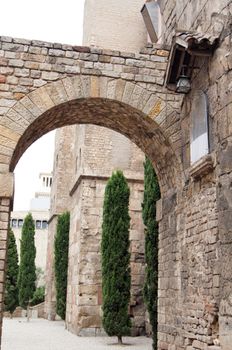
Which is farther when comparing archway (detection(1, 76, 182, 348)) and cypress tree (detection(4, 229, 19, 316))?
cypress tree (detection(4, 229, 19, 316))

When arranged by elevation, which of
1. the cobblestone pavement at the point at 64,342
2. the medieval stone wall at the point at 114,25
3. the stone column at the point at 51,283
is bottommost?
the cobblestone pavement at the point at 64,342

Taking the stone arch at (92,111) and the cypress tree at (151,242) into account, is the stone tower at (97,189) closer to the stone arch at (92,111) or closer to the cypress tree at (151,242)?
the cypress tree at (151,242)

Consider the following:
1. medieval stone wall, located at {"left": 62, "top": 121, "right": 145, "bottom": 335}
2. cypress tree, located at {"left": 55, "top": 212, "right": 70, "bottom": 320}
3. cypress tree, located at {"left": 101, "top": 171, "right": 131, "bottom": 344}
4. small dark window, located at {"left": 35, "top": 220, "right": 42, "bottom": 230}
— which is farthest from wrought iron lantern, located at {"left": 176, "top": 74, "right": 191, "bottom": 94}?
small dark window, located at {"left": 35, "top": 220, "right": 42, "bottom": 230}

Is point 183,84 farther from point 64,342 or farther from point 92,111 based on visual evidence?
point 64,342

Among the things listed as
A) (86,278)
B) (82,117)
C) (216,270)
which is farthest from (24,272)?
(216,270)

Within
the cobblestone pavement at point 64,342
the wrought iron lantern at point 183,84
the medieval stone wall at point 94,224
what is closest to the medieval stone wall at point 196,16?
the wrought iron lantern at point 183,84

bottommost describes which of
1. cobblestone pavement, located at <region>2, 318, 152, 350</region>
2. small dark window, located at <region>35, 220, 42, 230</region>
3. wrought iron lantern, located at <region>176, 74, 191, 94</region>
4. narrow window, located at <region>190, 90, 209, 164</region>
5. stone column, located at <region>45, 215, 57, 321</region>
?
cobblestone pavement, located at <region>2, 318, 152, 350</region>

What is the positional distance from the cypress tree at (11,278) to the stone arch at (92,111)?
48.3 feet

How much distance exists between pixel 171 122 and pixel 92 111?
1.16 metres

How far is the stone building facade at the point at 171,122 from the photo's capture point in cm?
502

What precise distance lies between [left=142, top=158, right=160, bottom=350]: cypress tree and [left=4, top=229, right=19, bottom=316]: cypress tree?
12257 mm

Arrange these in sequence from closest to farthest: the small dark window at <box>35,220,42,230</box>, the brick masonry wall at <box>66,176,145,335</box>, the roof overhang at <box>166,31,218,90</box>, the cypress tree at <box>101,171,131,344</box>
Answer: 1. the roof overhang at <box>166,31,218,90</box>
2. the cypress tree at <box>101,171,131,344</box>
3. the brick masonry wall at <box>66,176,145,335</box>
4. the small dark window at <box>35,220,42,230</box>

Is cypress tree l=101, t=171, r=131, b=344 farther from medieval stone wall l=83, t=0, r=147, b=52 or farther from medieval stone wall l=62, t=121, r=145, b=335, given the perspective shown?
medieval stone wall l=83, t=0, r=147, b=52

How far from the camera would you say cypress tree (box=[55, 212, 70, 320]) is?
51.9 ft
